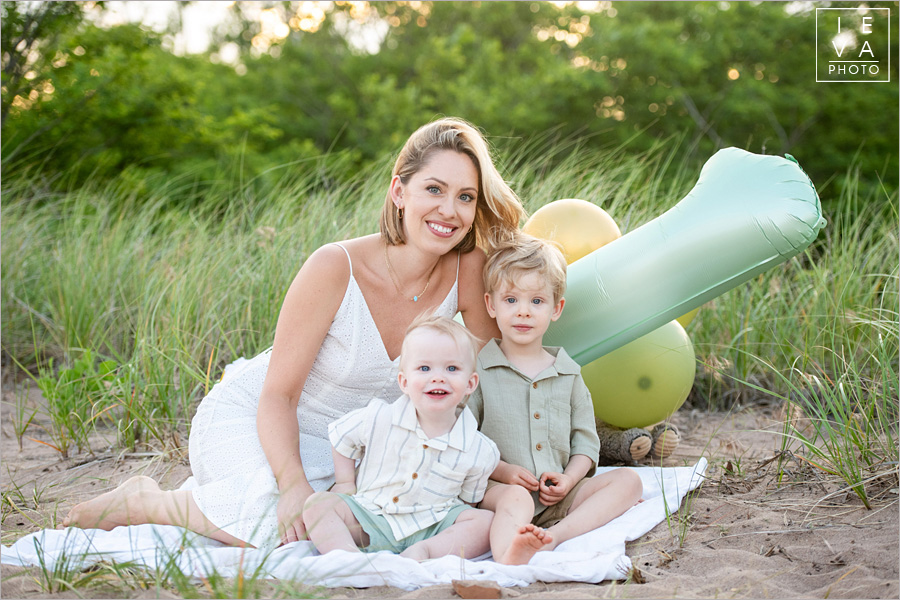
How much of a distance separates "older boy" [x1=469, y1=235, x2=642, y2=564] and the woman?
22cm

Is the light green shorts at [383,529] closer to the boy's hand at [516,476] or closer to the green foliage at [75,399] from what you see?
the boy's hand at [516,476]

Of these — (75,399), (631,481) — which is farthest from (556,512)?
(75,399)

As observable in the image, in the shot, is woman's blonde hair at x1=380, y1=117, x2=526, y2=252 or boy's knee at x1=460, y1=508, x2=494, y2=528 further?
woman's blonde hair at x1=380, y1=117, x2=526, y2=252

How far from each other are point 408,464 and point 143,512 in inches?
Answer: 36.1

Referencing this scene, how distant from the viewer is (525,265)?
268 cm

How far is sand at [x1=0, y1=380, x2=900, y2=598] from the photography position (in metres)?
2.09

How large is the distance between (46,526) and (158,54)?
11.5 metres

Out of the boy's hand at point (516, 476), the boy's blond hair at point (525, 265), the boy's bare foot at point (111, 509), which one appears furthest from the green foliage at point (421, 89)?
the boy's hand at point (516, 476)

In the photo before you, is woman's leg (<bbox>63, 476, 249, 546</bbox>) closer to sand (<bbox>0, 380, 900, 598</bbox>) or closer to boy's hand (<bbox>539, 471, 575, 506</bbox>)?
sand (<bbox>0, 380, 900, 598</bbox>)

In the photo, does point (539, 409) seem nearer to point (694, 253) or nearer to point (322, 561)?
point (694, 253)

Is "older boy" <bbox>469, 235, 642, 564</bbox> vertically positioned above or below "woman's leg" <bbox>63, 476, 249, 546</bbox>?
above

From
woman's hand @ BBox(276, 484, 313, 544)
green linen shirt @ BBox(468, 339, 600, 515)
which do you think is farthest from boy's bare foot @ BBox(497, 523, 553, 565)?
woman's hand @ BBox(276, 484, 313, 544)

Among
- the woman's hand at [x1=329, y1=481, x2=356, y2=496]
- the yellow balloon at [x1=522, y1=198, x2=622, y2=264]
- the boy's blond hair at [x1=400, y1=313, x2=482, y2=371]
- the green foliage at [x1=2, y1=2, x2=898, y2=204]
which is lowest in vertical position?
the woman's hand at [x1=329, y1=481, x2=356, y2=496]

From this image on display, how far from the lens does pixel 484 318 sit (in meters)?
2.96
